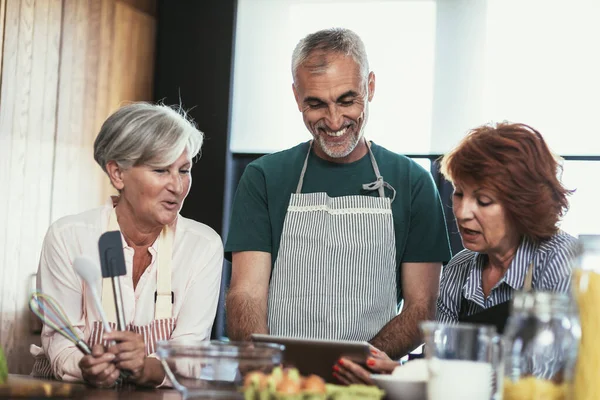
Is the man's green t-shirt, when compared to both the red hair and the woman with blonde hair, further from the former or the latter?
the red hair

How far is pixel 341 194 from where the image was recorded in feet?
8.50

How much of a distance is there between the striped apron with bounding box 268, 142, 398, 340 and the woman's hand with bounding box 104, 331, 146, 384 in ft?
2.19

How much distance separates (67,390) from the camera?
1572 millimetres

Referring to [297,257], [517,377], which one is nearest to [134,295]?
[297,257]

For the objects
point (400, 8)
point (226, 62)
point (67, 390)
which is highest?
point (400, 8)

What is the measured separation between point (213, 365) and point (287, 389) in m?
0.19

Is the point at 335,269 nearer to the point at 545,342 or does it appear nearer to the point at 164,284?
the point at 164,284

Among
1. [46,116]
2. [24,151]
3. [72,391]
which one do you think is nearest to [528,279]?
[72,391]

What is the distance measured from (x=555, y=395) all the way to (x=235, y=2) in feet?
12.1

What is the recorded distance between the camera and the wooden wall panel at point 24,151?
11.6 ft

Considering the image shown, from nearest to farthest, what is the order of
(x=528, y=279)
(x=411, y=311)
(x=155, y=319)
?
(x=528, y=279)
(x=155, y=319)
(x=411, y=311)

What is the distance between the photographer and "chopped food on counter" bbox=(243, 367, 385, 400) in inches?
45.8

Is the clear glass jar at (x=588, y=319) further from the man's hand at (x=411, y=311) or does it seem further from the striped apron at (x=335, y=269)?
the striped apron at (x=335, y=269)

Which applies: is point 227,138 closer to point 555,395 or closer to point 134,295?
point 134,295
